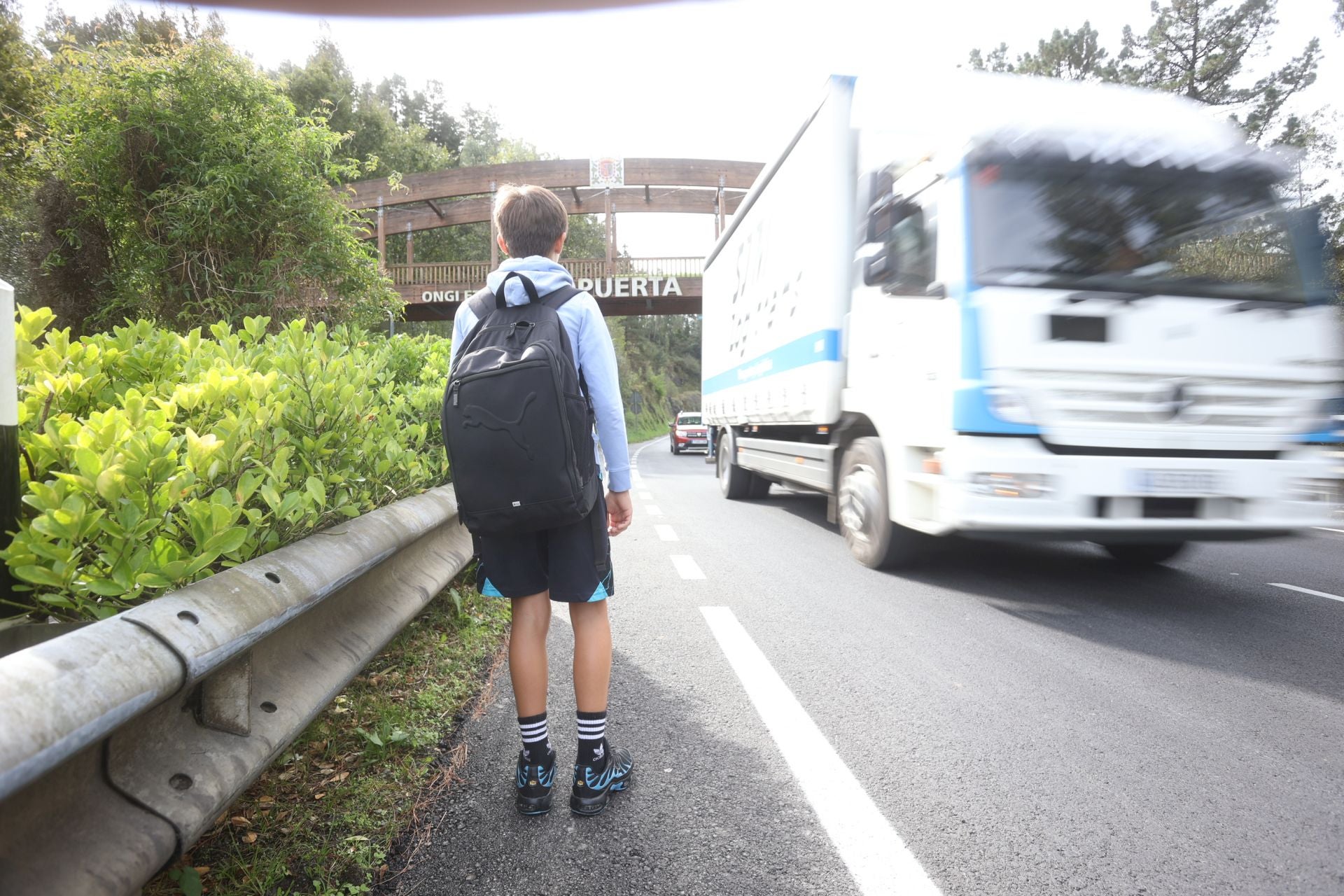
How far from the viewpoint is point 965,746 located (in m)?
2.73

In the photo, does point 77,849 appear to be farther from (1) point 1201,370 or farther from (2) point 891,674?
(1) point 1201,370

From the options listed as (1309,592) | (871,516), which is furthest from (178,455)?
(1309,592)

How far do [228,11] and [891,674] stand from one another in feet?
11.7

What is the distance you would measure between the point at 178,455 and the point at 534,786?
1.30 m

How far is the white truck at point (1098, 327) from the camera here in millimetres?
4234

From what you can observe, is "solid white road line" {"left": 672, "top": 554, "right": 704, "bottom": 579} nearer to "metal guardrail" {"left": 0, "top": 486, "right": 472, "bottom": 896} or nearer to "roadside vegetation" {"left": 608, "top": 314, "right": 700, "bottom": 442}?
"metal guardrail" {"left": 0, "top": 486, "right": 472, "bottom": 896}

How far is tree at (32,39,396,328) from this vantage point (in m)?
8.68

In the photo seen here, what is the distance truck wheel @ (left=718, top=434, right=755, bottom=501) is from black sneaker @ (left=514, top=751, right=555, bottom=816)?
8364 millimetres

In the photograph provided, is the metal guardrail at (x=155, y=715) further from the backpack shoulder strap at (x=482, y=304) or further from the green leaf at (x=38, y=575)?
the backpack shoulder strap at (x=482, y=304)

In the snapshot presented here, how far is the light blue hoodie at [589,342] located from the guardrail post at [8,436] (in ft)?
3.33

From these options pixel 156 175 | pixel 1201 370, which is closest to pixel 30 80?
pixel 156 175

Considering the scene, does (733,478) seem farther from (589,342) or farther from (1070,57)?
(1070,57)

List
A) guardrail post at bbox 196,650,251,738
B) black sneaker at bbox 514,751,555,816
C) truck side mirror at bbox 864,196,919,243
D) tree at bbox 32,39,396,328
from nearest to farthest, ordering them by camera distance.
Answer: guardrail post at bbox 196,650,251,738 < black sneaker at bbox 514,751,555,816 < truck side mirror at bbox 864,196,919,243 < tree at bbox 32,39,396,328

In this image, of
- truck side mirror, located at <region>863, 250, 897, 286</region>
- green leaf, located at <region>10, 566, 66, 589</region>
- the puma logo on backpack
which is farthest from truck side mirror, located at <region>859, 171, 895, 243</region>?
green leaf, located at <region>10, 566, 66, 589</region>
